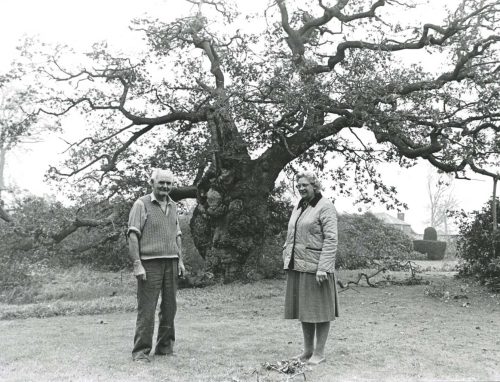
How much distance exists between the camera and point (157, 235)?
538 centimetres

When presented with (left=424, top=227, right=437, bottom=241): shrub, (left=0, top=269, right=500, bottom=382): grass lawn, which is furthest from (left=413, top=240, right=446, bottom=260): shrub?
(left=0, top=269, right=500, bottom=382): grass lawn

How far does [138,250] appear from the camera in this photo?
529 centimetres

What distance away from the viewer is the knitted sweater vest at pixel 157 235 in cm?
534

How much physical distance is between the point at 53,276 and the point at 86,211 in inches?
74.5

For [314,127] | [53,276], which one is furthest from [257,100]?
[53,276]

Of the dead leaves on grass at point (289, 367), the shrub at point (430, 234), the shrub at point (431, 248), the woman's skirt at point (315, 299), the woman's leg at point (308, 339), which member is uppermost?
the shrub at point (430, 234)

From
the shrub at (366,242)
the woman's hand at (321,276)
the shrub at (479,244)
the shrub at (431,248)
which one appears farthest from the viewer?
the shrub at (431,248)

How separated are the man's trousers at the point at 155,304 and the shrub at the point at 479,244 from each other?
815 centimetres

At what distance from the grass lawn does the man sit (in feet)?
0.76

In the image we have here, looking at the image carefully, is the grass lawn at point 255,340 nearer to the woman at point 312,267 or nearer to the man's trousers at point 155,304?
the man's trousers at point 155,304

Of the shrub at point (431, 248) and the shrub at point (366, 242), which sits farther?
the shrub at point (431, 248)

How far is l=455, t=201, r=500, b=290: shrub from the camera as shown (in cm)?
1153

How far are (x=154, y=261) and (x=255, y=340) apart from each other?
172cm

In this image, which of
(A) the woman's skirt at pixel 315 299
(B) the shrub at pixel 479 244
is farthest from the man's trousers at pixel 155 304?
(B) the shrub at pixel 479 244
